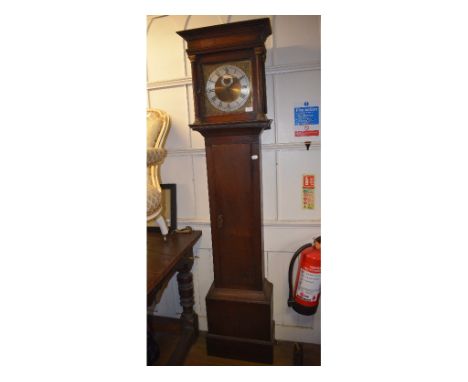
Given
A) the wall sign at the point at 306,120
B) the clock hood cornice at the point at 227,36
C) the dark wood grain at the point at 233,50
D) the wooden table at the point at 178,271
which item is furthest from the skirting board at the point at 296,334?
the clock hood cornice at the point at 227,36

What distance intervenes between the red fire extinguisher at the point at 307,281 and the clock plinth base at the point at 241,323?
190 millimetres

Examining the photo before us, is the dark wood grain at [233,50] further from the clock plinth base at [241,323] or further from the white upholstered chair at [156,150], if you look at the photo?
the clock plinth base at [241,323]

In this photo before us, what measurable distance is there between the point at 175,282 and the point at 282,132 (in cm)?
131

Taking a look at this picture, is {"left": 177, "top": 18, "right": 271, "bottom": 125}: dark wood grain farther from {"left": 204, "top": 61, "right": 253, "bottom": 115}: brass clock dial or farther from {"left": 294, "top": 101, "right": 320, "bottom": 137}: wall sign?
{"left": 294, "top": 101, "right": 320, "bottom": 137}: wall sign

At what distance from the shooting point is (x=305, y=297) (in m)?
1.45

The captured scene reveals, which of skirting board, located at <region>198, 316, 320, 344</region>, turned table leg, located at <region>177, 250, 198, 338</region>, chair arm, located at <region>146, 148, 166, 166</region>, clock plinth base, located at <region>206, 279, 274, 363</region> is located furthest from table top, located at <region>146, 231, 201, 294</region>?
skirting board, located at <region>198, 316, 320, 344</region>

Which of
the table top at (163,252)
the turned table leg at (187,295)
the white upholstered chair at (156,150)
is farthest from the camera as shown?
the turned table leg at (187,295)

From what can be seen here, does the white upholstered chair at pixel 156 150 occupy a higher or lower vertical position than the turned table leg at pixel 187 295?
higher

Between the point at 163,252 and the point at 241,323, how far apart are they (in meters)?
0.64

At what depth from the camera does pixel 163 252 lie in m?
1.30

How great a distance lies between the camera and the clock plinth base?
4.53ft

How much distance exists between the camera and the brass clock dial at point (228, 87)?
1166mm
